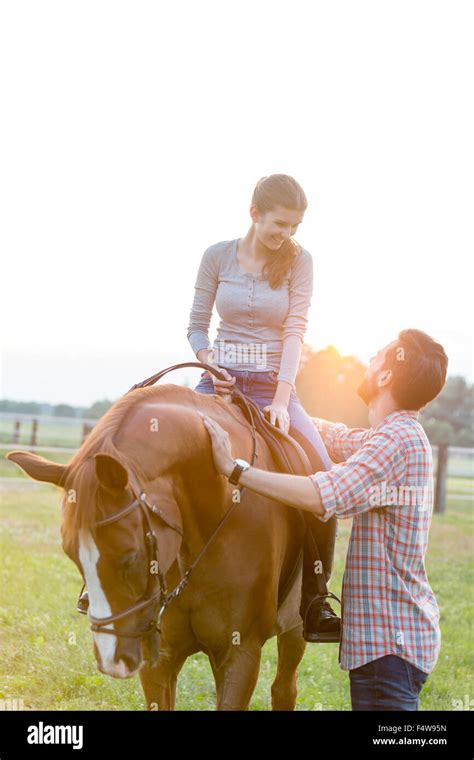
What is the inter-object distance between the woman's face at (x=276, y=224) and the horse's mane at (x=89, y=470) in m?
1.43

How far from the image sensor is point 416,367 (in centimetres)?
373

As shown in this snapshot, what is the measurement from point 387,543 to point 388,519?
11 cm

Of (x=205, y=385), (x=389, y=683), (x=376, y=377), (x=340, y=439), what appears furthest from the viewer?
(x=340, y=439)

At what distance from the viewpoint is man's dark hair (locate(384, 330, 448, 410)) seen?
12.3 ft

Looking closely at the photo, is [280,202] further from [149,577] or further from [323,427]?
[149,577]

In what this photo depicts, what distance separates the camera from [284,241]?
14.9ft

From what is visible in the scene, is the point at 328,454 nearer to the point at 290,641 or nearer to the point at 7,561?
the point at 290,641

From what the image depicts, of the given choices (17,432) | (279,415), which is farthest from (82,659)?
(17,432)

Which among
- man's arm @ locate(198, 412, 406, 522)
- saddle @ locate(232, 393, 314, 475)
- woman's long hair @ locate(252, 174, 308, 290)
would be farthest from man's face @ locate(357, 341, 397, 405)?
woman's long hair @ locate(252, 174, 308, 290)

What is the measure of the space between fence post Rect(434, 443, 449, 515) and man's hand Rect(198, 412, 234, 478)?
53.6ft

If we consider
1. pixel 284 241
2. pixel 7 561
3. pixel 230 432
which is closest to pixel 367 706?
pixel 230 432

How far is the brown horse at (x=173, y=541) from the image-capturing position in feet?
10.0

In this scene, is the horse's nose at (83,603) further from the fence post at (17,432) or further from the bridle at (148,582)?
the fence post at (17,432)
